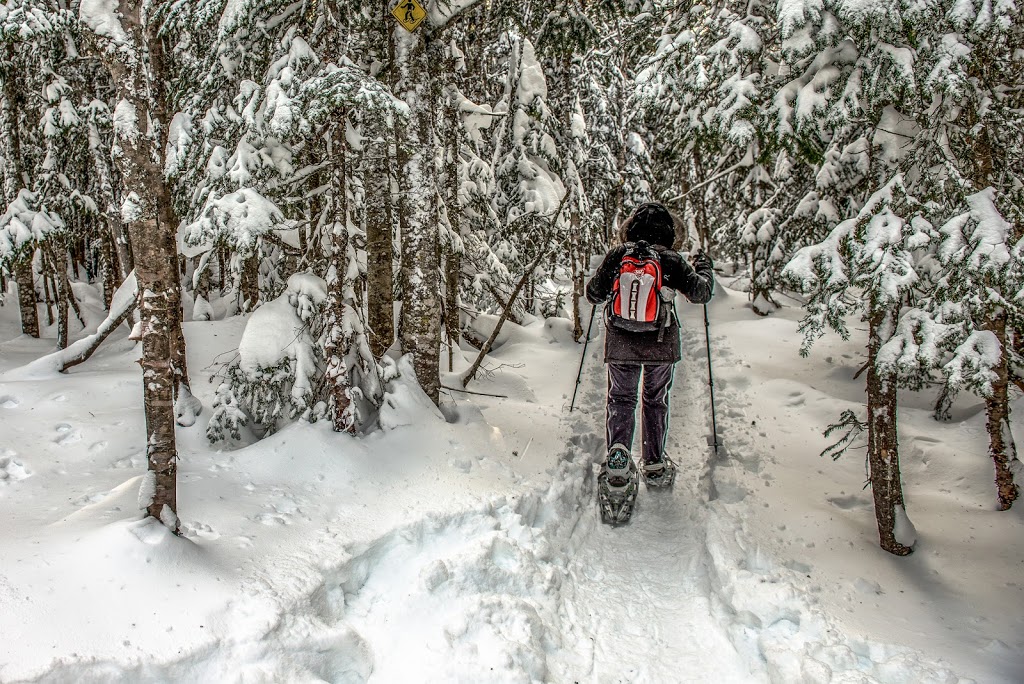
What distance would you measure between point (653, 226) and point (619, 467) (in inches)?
96.1

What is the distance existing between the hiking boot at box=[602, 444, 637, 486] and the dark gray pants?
0.60ft

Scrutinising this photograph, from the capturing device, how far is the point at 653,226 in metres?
5.77

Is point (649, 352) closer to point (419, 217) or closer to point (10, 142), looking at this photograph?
point (419, 217)

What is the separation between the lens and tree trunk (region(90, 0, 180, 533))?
10.8 feet

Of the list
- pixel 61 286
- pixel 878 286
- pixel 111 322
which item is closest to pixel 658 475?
pixel 878 286

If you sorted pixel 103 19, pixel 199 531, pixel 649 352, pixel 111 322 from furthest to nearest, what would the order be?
pixel 111 322 → pixel 649 352 → pixel 199 531 → pixel 103 19

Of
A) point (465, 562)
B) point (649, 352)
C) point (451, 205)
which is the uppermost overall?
point (451, 205)

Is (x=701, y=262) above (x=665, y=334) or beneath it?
above

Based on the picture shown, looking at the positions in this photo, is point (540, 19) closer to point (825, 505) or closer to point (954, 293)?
point (954, 293)

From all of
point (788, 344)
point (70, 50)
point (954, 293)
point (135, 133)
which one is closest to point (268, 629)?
point (135, 133)

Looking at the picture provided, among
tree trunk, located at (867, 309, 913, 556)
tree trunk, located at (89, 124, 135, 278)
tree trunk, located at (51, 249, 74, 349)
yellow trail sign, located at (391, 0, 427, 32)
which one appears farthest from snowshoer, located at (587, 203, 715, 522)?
tree trunk, located at (51, 249, 74, 349)

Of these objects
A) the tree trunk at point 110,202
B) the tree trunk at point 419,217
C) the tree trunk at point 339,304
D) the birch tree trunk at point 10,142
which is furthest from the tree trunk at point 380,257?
the birch tree trunk at point 10,142

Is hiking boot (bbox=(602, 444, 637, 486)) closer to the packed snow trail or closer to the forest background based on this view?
the packed snow trail

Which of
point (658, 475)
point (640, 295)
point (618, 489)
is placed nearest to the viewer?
point (618, 489)
